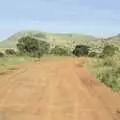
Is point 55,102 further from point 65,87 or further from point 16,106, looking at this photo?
point 65,87

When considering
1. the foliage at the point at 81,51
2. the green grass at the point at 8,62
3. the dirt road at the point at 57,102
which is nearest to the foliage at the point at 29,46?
the foliage at the point at 81,51

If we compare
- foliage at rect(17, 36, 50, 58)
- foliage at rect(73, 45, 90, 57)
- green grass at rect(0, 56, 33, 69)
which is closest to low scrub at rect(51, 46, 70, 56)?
foliage at rect(73, 45, 90, 57)

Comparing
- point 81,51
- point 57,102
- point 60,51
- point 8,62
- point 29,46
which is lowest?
point 81,51

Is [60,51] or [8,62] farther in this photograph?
[60,51]

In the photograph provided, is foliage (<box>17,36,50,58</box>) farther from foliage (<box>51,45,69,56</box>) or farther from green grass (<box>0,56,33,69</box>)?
green grass (<box>0,56,33,69</box>)

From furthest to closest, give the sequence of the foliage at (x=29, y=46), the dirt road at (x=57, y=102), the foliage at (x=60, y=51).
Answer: the foliage at (x=60, y=51) < the foliage at (x=29, y=46) < the dirt road at (x=57, y=102)

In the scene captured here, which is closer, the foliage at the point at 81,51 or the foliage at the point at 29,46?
the foliage at the point at 29,46

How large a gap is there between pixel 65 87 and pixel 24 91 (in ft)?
7.40

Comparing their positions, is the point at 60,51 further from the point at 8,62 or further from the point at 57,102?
the point at 57,102

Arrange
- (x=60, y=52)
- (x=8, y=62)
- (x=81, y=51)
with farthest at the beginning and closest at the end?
(x=81, y=51) → (x=60, y=52) → (x=8, y=62)

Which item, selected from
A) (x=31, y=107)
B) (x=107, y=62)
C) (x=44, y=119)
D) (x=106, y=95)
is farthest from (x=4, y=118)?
(x=107, y=62)

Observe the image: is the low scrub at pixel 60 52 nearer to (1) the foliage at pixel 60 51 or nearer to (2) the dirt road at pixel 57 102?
(1) the foliage at pixel 60 51

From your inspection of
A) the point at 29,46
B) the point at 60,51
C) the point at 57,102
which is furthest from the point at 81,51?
the point at 57,102

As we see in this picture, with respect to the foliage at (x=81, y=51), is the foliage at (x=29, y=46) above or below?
above
